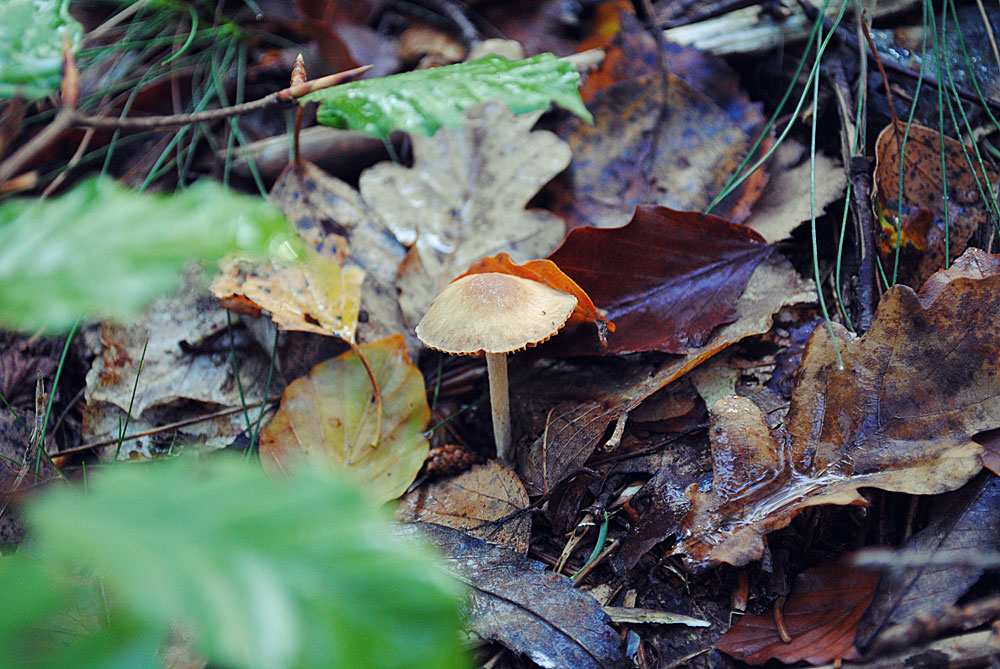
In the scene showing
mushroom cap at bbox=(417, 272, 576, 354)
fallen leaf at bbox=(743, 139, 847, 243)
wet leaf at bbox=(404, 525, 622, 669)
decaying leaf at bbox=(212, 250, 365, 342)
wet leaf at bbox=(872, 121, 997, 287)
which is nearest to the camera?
wet leaf at bbox=(404, 525, 622, 669)

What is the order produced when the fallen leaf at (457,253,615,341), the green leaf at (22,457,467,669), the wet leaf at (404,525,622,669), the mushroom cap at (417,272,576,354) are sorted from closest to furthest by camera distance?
the green leaf at (22,457,467,669)
the wet leaf at (404,525,622,669)
the mushroom cap at (417,272,576,354)
the fallen leaf at (457,253,615,341)

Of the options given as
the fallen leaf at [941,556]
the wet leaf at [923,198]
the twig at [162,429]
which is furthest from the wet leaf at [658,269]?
the twig at [162,429]

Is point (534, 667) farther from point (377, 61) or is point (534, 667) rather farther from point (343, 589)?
point (377, 61)

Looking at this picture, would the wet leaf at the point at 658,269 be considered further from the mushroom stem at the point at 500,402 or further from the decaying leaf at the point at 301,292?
the decaying leaf at the point at 301,292

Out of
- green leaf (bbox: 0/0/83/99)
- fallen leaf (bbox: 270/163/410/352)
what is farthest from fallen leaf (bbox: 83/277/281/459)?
green leaf (bbox: 0/0/83/99)

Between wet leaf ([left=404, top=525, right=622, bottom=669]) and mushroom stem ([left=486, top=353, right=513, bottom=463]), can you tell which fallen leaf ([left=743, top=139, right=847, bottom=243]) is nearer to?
mushroom stem ([left=486, top=353, right=513, bottom=463])

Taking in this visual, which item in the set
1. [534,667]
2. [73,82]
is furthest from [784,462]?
[73,82]

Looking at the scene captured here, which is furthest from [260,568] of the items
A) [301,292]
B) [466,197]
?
[466,197]
